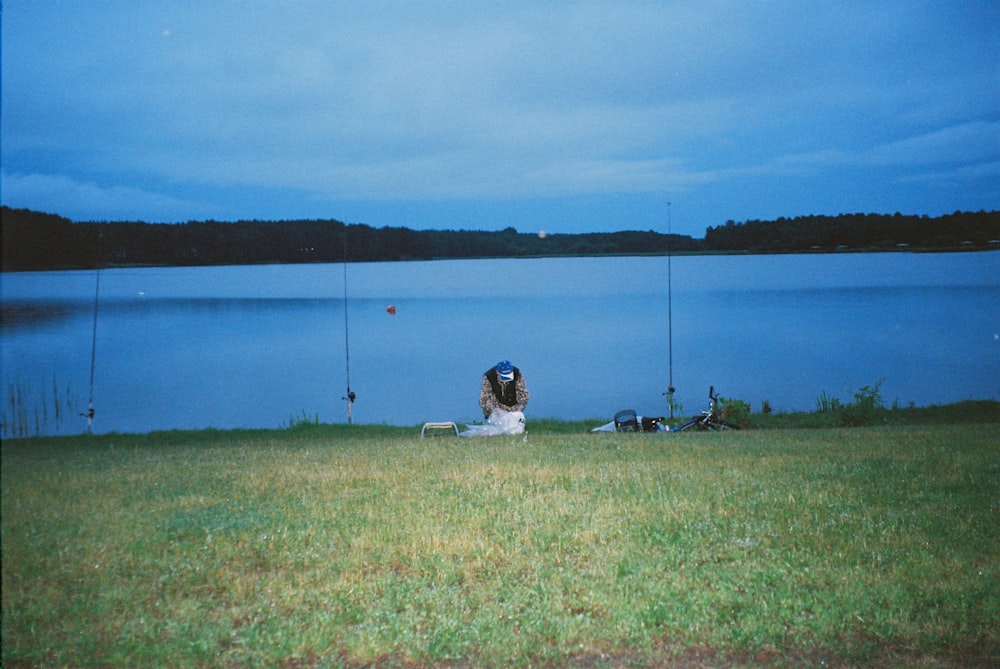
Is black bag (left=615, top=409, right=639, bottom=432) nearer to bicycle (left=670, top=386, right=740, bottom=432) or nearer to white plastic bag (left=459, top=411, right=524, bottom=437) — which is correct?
bicycle (left=670, top=386, right=740, bottom=432)

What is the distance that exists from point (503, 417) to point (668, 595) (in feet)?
40.5

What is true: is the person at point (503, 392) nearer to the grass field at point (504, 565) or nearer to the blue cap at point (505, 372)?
the blue cap at point (505, 372)

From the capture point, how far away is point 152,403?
109 feet

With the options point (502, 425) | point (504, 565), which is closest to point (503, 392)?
point (502, 425)

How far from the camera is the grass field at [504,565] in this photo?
5594 mm

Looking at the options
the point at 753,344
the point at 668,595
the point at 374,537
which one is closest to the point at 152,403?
the point at 374,537

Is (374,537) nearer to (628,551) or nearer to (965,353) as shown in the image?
(628,551)

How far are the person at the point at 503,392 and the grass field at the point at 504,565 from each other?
7.55 m

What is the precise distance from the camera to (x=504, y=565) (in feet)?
23.3

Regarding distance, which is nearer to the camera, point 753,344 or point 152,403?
point 152,403

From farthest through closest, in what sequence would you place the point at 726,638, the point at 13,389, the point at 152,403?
the point at 152,403 → the point at 13,389 → the point at 726,638

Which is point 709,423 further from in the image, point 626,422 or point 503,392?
point 503,392

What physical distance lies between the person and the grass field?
7.55m

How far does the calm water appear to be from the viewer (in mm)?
32906
